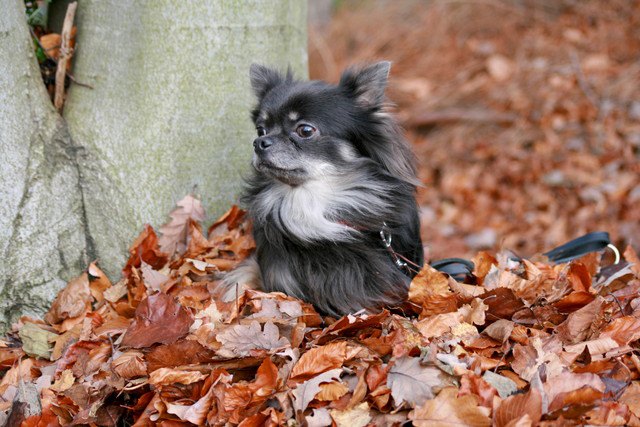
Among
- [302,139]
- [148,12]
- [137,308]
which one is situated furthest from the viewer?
[148,12]

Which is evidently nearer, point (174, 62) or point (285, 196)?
point (285, 196)

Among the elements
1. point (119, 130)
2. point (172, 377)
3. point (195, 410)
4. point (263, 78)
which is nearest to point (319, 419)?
point (195, 410)

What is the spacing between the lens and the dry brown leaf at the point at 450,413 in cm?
252

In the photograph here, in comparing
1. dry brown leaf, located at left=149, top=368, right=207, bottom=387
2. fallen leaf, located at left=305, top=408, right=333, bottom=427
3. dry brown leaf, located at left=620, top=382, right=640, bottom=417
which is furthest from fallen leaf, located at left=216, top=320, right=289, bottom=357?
dry brown leaf, located at left=620, top=382, right=640, bottom=417

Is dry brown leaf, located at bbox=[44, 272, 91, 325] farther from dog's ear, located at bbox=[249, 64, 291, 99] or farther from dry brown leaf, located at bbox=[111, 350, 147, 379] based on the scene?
dog's ear, located at bbox=[249, 64, 291, 99]

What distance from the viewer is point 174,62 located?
3.92m

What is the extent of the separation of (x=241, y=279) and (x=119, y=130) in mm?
1129

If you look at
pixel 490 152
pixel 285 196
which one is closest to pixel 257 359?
pixel 285 196

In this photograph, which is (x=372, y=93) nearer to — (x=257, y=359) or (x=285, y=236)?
(x=285, y=236)

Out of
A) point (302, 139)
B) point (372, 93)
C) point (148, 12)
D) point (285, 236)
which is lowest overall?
point (285, 236)

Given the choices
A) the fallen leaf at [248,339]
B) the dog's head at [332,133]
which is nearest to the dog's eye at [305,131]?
the dog's head at [332,133]

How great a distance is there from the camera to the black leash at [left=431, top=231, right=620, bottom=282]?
3.91m

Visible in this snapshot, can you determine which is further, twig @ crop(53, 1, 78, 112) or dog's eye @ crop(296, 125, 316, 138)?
twig @ crop(53, 1, 78, 112)

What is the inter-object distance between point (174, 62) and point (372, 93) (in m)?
1.22
